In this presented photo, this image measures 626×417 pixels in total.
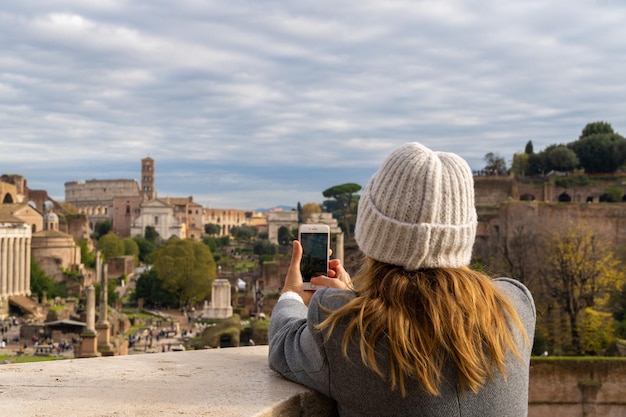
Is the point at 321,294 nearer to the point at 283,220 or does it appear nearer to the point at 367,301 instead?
the point at 367,301

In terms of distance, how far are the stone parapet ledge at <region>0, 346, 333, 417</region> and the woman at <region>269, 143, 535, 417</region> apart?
169 mm

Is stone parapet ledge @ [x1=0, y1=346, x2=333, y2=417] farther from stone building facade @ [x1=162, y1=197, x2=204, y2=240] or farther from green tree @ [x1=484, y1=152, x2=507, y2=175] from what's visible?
stone building facade @ [x1=162, y1=197, x2=204, y2=240]

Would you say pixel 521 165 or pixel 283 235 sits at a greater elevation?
pixel 521 165

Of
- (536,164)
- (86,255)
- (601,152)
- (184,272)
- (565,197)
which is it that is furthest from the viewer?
(86,255)

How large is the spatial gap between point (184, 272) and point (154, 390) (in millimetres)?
39965

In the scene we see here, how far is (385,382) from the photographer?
2025mm

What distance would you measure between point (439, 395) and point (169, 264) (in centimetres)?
4056

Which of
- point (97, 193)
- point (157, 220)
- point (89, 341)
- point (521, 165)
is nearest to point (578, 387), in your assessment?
point (89, 341)

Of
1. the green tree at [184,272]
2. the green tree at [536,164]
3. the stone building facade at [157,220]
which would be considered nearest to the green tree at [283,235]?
the stone building facade at [157,220]

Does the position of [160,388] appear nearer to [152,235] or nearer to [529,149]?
[529,149]

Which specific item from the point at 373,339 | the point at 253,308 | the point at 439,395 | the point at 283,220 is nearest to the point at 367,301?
the point at 373,339

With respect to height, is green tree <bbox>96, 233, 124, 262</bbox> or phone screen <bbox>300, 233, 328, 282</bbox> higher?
phone screen <bbox>300, 233, 328, 282</bbox>

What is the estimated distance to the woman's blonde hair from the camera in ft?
6.46

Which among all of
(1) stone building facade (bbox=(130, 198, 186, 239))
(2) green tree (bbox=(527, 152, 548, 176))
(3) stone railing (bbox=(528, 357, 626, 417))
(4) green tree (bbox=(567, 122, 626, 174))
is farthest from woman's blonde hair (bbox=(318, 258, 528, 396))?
(1) stone building facade (bbox=(130, 198, 186, 239))
